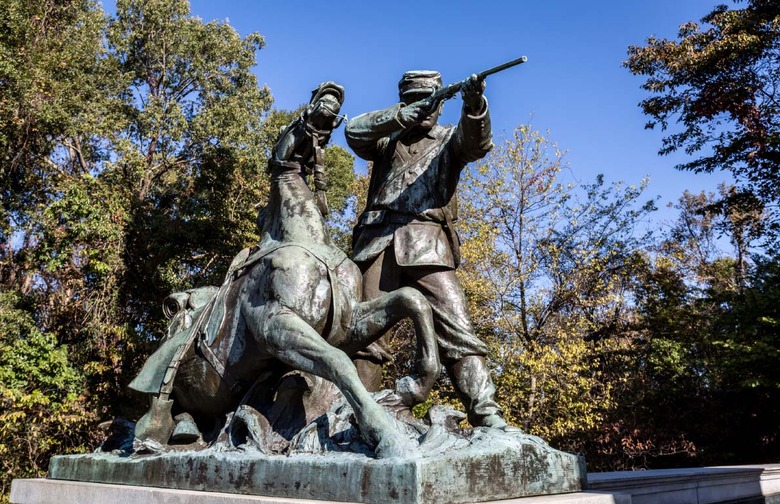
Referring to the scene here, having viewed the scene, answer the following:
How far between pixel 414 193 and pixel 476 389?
134 centimetres

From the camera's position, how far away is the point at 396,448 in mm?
2680

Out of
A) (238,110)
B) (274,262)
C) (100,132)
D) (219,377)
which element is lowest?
(219,377)

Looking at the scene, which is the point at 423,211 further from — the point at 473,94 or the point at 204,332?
the point at 204,332

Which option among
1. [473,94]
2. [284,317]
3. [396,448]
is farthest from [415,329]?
[473,94]

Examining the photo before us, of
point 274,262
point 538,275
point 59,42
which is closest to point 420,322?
point 274,262

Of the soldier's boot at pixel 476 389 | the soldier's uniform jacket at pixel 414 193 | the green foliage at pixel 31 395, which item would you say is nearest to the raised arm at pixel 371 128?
the soldier's uniform jacket at pixel 414 193

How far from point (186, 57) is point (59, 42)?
3.08 meters

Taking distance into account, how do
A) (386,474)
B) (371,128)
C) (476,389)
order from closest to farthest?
(386,474)
(476,389)
(371,128)

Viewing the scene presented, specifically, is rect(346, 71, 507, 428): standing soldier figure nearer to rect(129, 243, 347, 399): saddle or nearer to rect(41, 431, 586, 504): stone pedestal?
rect(129, 243, 347, 399): saddle

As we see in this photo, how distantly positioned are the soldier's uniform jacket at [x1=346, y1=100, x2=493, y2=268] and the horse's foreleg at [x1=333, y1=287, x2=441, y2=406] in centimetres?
67

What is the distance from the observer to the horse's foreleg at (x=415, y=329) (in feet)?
11.1

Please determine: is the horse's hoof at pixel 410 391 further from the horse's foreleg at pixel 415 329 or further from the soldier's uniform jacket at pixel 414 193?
the soldier's uniform jacket at pixel 414 193

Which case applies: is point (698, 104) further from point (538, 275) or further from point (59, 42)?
point (59, 42)

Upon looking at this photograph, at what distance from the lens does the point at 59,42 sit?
1499 centimetres
